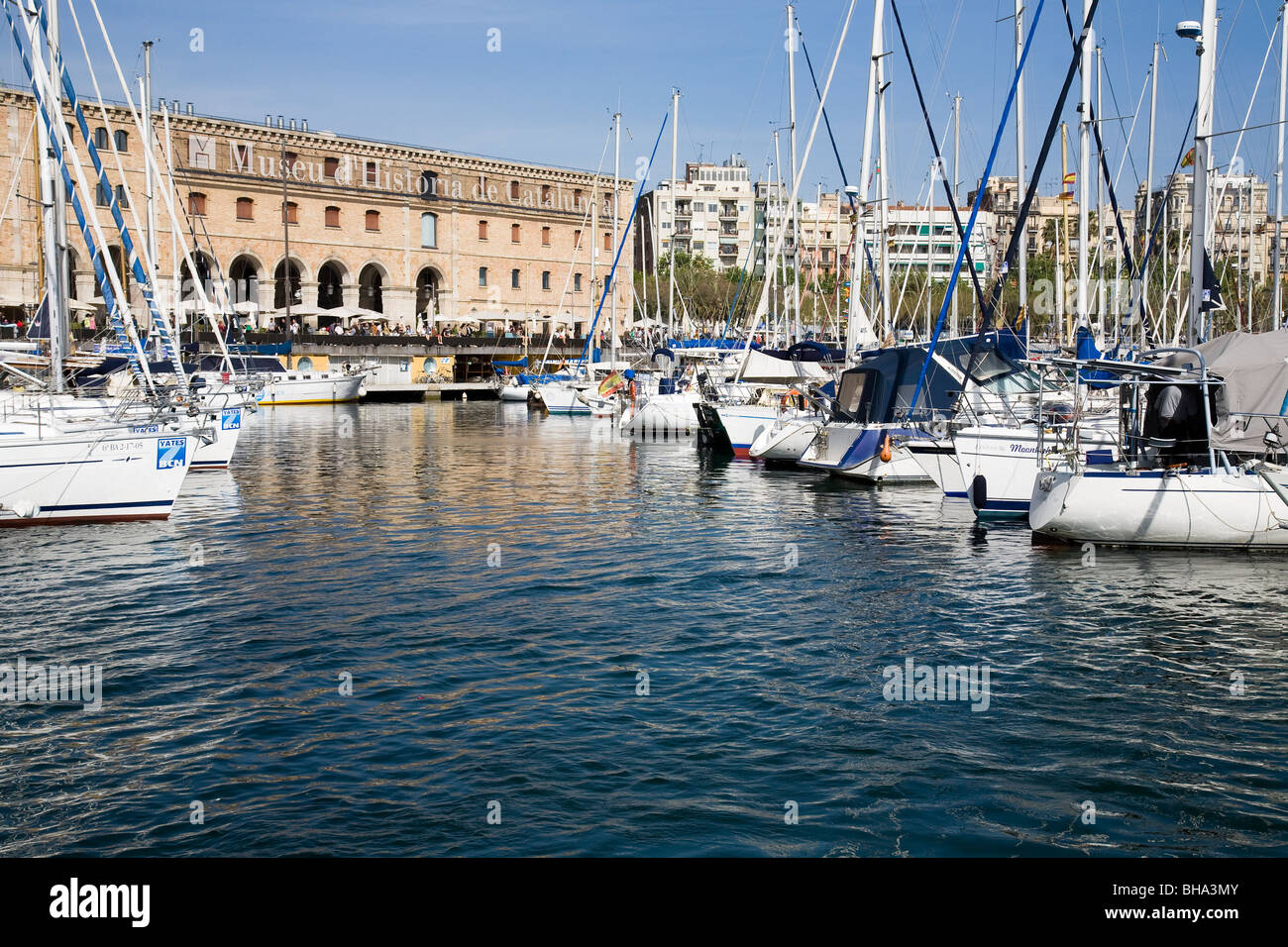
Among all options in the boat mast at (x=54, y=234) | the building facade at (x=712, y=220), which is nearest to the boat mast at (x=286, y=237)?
the boat mast at (x=54, y=234)

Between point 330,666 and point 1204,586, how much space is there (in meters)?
10.4

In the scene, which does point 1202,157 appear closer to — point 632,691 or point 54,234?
point 632,691

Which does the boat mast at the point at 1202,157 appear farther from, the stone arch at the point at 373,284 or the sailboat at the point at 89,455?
the stone arch at the point at 373,284

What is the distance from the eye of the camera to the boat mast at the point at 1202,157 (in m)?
17.4

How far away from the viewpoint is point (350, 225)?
7269 cm

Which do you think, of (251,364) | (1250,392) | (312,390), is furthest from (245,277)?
(1250,392)

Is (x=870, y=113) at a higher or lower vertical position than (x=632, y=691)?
higher

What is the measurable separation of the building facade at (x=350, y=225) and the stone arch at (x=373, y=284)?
142 millimetres

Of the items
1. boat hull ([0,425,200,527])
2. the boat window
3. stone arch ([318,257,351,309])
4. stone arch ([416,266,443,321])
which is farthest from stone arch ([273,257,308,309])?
boat hull ([0,425,200,527])

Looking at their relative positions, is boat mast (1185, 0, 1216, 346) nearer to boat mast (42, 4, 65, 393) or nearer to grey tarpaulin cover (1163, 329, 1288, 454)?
grey tarpaulin cover (1163, 329, 1288, 454)

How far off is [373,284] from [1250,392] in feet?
218

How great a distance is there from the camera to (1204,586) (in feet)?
47.0
